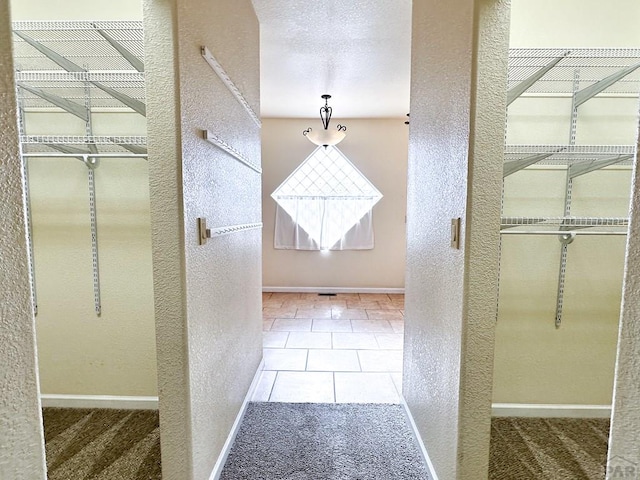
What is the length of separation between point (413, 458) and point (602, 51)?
214 centimetres

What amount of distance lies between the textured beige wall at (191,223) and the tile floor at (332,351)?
0.71 m

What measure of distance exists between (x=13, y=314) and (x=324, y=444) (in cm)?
161

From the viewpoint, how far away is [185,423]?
118 centimetres

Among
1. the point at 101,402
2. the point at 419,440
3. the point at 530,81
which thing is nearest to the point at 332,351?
the point at 419,440

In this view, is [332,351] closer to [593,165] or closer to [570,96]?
[593,165]

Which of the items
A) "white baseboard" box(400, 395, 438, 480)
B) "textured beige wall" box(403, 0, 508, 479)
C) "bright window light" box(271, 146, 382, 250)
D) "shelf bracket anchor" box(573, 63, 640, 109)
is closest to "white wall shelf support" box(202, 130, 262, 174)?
"textured beige wall" box(403, 0, 508, 479)

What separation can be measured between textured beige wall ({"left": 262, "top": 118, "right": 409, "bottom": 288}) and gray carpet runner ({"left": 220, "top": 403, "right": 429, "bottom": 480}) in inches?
123

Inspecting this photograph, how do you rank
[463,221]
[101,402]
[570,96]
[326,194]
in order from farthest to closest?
[326,194], [101,402], [570,96], [463,221]

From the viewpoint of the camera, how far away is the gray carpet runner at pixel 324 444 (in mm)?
1532

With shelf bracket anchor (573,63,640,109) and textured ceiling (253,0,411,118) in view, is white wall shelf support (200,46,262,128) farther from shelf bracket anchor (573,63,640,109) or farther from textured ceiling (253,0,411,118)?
shelf bracket anchor (573,63,640,109)

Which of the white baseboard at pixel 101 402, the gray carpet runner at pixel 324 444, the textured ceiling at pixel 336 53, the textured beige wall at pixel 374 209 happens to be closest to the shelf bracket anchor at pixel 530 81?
the textured ceiling at pixel 336 53

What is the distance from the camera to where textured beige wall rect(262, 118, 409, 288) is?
16.4 feet

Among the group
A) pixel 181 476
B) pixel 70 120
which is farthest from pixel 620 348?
pixel 70 120

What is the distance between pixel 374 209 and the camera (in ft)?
16.7
